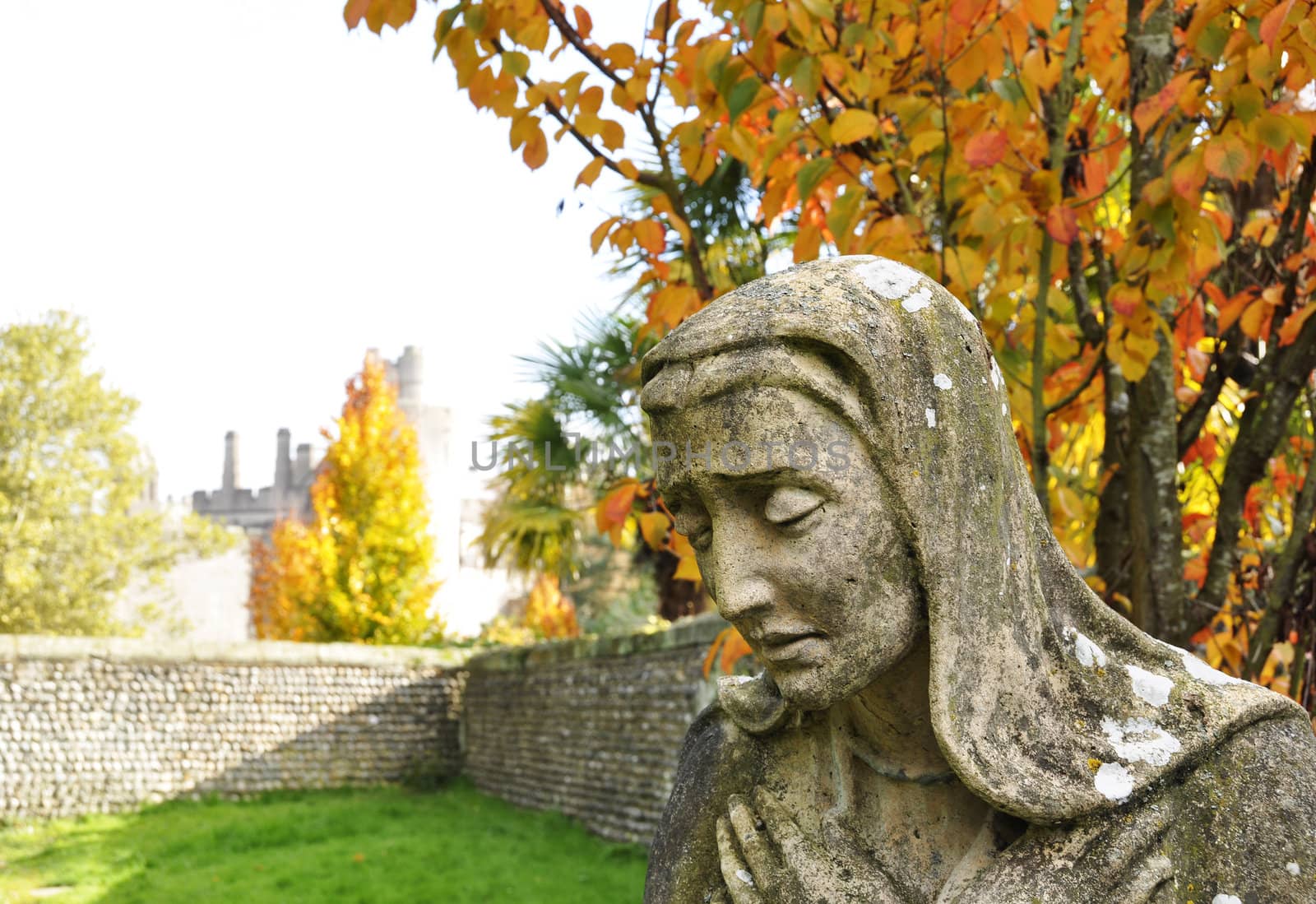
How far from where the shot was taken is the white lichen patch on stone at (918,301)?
4.56ft

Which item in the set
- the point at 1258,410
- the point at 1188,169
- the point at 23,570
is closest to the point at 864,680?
the point at 1188,169

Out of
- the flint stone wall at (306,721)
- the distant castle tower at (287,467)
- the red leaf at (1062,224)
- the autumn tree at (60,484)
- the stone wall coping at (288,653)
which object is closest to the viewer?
the red leaf at (1062,224)

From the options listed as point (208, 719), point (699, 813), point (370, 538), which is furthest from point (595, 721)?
point (699, 813)

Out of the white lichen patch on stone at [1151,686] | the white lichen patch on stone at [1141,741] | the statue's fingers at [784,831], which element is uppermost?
the white lichen patch on stone at [1151,686]

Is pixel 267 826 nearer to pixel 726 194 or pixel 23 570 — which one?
pixel 726 194

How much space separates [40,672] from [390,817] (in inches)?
177

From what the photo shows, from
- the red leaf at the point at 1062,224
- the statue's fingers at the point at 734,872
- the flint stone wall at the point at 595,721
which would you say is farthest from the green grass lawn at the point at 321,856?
the statue's fingers at the point at 734,872

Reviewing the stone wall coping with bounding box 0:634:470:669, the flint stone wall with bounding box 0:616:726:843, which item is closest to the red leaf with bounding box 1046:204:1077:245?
the flint stone wall with bounding box 0:616:726:843

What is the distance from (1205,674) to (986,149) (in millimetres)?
1733

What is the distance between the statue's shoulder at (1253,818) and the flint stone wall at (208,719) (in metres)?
14.4

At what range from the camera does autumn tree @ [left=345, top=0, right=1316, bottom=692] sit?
109 inches

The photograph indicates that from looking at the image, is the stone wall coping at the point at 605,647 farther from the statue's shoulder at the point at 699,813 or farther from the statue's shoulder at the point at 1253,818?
the statue's shoulder at the point at 1253,818

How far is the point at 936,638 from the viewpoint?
1316 mm

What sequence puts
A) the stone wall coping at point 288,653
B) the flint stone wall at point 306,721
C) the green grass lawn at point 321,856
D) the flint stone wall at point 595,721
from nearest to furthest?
the green grass lawn at point 321,856 → the flint stone wall at point 595,721 → the flint stone wall at point 306,721 → the stone wall coping at point 288,653
